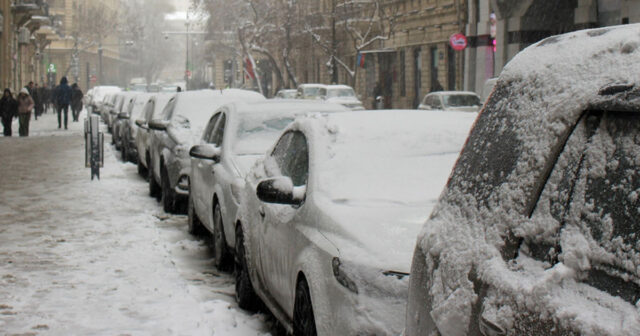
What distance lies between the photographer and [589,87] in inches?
83.4

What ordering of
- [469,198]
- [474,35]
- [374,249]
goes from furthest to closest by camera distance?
[474,35]
[374,249]
[469,198]

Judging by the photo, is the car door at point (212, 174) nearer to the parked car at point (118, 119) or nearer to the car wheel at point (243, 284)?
the car wheel at point (243, 284)

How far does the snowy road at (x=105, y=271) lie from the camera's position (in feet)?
20.1

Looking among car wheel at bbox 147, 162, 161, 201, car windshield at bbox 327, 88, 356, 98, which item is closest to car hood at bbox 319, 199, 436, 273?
car wheel at bbox 147, 162, 161, 201

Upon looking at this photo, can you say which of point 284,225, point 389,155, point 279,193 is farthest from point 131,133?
point 279,193

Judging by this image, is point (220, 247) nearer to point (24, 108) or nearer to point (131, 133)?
point (131, 133)

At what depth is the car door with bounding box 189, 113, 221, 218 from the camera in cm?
904

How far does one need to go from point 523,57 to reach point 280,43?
55.1 metres

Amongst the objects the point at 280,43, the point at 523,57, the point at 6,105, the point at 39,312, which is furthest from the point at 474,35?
the point at 523,57

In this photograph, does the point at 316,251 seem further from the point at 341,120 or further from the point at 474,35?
the point at 474,35

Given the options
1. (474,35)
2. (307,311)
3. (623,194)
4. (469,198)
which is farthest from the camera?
(474,35)

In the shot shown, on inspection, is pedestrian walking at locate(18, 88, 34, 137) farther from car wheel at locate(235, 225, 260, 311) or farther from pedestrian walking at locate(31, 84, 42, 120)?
car wheel at locate(235, 225, 260, 311)

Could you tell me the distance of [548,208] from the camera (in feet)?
6.93

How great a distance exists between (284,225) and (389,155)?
0.80 meters
